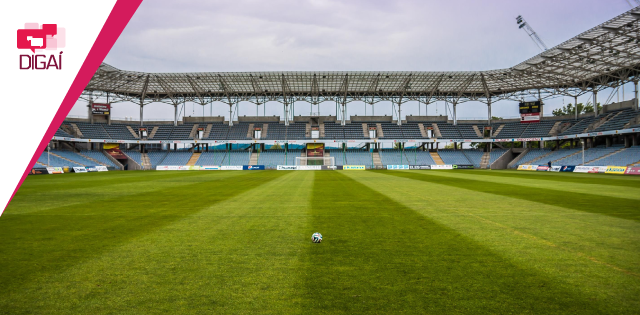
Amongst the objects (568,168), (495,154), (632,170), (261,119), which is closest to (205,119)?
(261,119)

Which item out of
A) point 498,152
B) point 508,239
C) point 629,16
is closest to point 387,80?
point 498,152

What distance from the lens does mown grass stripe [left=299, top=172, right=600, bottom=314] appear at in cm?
364

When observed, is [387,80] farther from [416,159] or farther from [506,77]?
[506,77]

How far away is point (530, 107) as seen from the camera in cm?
5550

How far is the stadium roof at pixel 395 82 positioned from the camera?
138 ft

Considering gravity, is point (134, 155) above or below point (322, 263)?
above

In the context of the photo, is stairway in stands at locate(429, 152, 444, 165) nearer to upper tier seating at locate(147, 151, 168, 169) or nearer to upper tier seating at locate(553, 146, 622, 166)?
upper tier seating at locate(553, 146, 622, 166)

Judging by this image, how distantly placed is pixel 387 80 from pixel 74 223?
5328 centimetres

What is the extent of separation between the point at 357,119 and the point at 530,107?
101 feet

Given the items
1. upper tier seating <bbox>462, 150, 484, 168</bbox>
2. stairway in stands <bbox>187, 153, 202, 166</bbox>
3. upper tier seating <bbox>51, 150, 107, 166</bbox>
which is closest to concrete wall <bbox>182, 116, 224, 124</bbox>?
stairway in stands <bbox>187, 153, 202, 166</bbox>

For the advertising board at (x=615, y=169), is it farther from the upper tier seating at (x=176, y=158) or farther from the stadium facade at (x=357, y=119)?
the upper tier seating at (x=176, y=158)

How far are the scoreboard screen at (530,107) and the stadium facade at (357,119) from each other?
0.15 meters

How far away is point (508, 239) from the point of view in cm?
679

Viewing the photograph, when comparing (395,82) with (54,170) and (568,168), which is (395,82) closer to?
(568,168)
